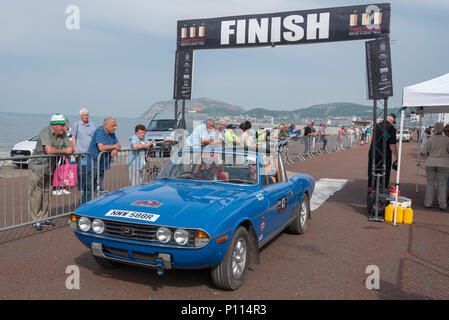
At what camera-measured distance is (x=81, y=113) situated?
888 centimetres

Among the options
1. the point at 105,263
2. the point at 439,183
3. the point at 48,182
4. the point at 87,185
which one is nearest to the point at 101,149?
the point at 87,185

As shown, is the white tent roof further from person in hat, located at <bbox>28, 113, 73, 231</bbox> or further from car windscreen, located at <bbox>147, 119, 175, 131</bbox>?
car windscreen, located at <bbox>147, 119, 175, 131</bbox>

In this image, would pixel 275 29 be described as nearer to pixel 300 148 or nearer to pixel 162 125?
pixel 300 148

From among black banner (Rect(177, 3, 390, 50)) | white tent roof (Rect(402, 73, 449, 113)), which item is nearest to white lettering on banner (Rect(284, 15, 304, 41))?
black banner (Rect(177, 3, 390, 50))

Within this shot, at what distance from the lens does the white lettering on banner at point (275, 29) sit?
31.0 ft

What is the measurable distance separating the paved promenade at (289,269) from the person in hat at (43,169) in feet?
1.20

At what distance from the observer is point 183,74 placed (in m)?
10.9

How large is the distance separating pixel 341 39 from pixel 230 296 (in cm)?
750

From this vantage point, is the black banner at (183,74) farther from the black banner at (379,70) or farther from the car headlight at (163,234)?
the car headlight at (163,234)

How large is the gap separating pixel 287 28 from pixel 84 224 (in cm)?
767

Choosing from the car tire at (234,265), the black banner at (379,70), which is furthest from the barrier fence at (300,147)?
the car tire at (234,265)
